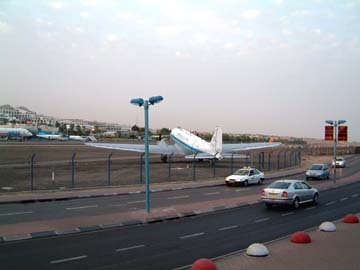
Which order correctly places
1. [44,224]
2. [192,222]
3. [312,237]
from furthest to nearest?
[192,222]
[44,224]
[312,237]

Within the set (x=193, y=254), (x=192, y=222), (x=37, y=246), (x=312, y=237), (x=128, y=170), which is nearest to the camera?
(x=193, y=254)

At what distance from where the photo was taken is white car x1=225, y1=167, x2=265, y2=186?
32.9 metres

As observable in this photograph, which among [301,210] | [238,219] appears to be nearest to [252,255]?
[238,219]

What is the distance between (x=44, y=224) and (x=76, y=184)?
47.5ft

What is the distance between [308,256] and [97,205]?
1299 cm

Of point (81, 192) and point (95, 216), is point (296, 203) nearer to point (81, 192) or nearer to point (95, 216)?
point (95, 216)

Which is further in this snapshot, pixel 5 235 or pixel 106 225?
pixel 106 225

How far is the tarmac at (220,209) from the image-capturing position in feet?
32.9

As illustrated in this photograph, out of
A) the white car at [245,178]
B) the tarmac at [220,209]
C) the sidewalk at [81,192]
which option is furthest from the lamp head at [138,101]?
the white car at [245,178]

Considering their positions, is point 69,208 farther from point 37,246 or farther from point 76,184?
point 76,184

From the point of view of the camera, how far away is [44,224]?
15570 mm

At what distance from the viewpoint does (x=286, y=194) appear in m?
21.0

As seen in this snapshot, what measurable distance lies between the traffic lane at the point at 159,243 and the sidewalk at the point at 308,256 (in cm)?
122

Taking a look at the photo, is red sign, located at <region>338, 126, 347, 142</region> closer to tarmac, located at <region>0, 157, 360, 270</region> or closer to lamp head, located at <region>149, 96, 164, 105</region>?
tarmac, located at <region>0, 157, 360, 270</region>
